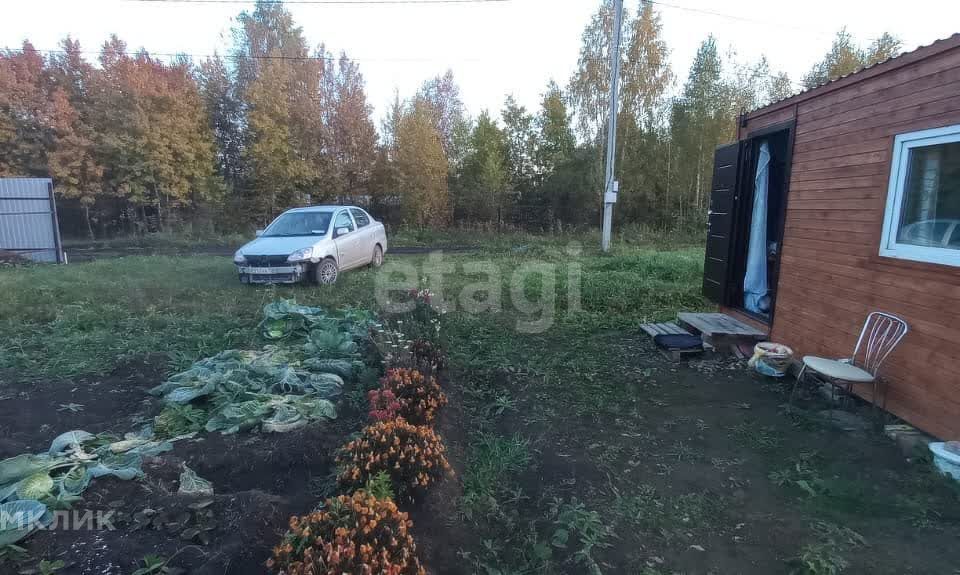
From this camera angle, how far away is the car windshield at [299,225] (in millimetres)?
9031

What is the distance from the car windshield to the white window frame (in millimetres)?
A: 7989

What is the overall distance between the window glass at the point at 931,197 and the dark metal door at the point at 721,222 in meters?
2.42

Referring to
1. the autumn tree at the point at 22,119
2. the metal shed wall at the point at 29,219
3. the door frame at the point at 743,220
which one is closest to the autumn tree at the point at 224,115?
the autumn tree at the point at 22,119

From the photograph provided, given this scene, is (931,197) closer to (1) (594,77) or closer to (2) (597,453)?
(2) (597,453)

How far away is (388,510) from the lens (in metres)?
2.04

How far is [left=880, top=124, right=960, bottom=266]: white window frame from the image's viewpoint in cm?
325

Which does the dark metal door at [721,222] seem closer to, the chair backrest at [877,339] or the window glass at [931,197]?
the chair backrest at [877,339]

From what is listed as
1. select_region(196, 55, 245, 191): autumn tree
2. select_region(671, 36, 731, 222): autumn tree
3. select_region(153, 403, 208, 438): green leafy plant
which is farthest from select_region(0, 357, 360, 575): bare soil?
select_region(671, 36, 731, 222): autumn tree

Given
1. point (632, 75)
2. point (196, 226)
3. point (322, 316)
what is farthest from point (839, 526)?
point (196, 226)

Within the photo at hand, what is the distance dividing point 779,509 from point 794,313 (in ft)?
8.84

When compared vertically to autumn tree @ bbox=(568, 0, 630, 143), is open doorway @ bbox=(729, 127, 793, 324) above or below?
below

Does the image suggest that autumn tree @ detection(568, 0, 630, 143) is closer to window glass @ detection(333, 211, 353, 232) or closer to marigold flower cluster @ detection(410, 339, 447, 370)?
window glass @ detection(333, 211, 353, 232)

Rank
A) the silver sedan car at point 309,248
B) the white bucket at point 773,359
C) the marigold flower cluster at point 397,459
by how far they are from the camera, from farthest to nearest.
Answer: the silver sedan car at point 309,248
the white bucket at point 773,359
the marigold flower cluster at point 397,459

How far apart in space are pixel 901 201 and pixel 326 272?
776 cm
